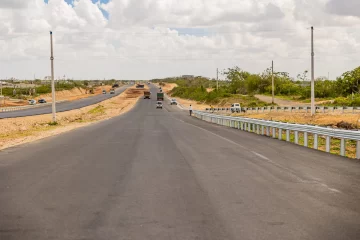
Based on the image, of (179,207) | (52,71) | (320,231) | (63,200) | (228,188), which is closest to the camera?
(320,231)

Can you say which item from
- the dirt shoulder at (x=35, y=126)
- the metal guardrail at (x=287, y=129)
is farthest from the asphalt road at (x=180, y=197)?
the dirt shoulder at (x=35, y=126)

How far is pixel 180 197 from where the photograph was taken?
858 cm

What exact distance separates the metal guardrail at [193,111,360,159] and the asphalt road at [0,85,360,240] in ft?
3.41

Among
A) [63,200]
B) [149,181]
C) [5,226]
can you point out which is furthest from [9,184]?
[5,226]

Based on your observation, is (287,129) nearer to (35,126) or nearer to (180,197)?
(180,197)

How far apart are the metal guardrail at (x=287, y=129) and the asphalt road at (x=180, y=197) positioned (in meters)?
1.04

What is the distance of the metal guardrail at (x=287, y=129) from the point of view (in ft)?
51.2

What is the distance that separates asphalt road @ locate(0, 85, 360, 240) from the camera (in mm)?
6379

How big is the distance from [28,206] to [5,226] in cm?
127

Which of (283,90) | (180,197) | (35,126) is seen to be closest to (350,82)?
(283,90)

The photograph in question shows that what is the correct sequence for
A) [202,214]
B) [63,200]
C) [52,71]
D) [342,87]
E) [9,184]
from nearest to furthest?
[202,214] < [63,200] < [9,184] < [52,71] < [342,87]

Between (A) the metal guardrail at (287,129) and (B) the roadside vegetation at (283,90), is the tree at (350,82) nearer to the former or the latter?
(B) the roadside vegetation at (283,90)

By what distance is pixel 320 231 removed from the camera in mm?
6305

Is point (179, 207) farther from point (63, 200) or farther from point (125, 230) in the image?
point (63, 200)
